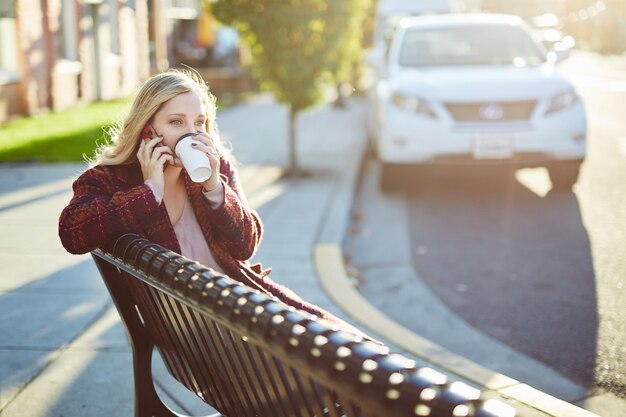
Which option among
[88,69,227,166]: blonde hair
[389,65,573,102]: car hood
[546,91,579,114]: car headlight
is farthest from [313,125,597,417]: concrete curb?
[546,91,579,114]: car headlight

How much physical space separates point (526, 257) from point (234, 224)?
14.3 feet

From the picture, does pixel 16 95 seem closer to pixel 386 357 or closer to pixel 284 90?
pixel 284 90

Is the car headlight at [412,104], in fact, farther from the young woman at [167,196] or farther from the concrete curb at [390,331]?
the young woman at [167,196]

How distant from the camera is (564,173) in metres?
8.84

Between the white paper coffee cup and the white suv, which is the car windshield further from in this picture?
the white paper coffee cup

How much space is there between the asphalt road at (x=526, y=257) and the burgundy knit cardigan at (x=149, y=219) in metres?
2.12

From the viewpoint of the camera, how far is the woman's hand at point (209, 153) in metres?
2.40

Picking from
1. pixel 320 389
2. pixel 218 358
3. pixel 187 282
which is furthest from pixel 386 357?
pixel 218 358

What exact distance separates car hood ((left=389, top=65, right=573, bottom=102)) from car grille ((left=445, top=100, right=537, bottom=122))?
0.06m

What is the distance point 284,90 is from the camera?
961cm

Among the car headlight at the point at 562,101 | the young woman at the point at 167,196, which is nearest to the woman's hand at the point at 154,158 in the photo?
the young woman at the point at 167,196

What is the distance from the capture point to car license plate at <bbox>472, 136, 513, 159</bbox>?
8.27 metres

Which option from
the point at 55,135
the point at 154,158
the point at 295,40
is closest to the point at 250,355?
the point at 154,158

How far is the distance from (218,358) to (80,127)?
40.4 feet
